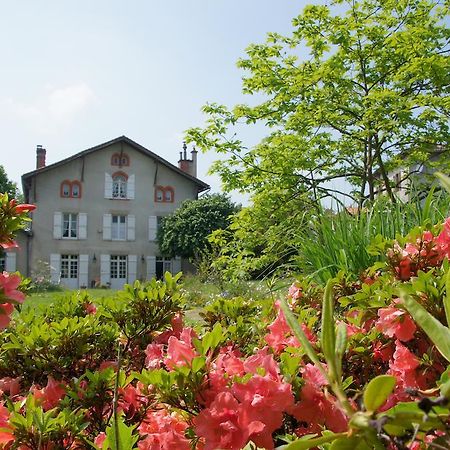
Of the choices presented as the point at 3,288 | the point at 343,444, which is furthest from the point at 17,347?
the point at 343,444

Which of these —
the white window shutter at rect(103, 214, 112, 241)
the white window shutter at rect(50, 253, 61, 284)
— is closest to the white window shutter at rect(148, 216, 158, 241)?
the white window shutter at rect(103, 214, 112, 241)

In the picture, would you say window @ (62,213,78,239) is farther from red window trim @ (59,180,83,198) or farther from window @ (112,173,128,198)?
window @ (112,173,128,198)

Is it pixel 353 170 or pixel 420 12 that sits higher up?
pixel 420 12

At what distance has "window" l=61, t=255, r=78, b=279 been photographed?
25.3 m

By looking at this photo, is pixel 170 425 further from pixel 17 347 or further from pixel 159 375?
pixel 17 347

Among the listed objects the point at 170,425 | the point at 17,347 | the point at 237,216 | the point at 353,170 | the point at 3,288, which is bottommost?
the point at 170,425

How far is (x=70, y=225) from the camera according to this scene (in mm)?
25844

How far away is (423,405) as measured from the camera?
0.23 meters

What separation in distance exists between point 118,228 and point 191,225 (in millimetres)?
4164

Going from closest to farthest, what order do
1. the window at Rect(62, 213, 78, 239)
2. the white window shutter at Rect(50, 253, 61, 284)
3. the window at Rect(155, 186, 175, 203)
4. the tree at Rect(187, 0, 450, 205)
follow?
the tree at Rect(187, 0, 450, 205), the white window shutter at Rect(50, 253, 61, 284), the window at Rect(62, 213, 78, 239), the window at Rect(155, 186, 175, 203)

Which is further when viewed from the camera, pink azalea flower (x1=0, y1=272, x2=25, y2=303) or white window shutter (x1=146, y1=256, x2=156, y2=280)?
white window shutter (x1=146, y1=256, x2=156, y2=280)

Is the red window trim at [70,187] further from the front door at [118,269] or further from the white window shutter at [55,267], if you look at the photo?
the front door at [118,269]

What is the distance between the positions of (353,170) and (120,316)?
7.83 meters

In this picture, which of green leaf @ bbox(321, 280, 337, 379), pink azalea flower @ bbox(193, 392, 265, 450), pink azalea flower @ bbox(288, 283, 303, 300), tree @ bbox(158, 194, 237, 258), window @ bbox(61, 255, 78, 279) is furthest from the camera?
window @ bbox(61, 255, 78, 279)
